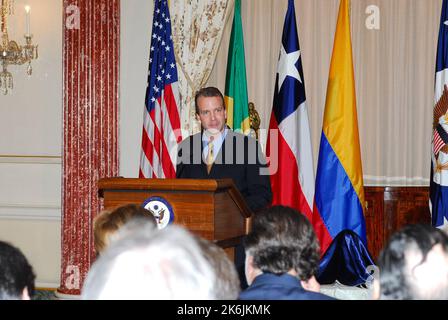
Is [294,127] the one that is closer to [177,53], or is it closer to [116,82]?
[177,53]

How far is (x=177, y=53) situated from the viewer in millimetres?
6820

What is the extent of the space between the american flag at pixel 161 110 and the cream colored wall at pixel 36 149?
4.36 feet

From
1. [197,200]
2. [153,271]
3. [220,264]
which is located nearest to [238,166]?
[197,200]

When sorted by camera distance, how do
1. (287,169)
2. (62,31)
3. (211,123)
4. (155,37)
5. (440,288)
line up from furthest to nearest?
(62,31), (155,37), (287,169), (211,123), (440,288)

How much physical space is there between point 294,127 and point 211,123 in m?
1.57

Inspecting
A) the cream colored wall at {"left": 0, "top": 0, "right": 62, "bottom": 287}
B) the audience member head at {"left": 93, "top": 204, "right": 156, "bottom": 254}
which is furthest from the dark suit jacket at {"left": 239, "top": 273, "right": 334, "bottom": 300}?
the cream colored wall at {"left": 0, "top": 0, "right": 62, "bottom": 287}

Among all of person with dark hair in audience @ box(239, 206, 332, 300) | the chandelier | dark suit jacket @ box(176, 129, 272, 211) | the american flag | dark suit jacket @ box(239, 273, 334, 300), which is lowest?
dark suit jacket @ box(239, 273, 334, 300)

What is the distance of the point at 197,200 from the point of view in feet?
12.9

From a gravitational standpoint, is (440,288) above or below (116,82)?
below

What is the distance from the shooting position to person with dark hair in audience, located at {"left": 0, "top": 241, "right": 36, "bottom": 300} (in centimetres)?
196

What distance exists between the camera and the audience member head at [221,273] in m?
1.74

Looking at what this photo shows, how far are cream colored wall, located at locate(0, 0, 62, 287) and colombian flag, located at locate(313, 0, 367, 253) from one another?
293 cm

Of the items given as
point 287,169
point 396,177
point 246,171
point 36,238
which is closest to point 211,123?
point 246,171

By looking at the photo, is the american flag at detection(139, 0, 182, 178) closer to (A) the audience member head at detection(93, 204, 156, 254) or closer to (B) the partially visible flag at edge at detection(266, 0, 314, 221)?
(B) the partially visible flag at edge at detection(266, 0, 314, 221)
